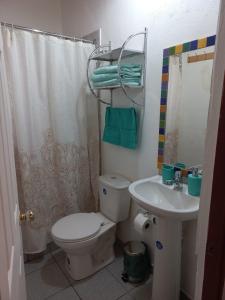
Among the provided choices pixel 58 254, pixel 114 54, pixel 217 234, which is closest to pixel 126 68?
pixel 114 54

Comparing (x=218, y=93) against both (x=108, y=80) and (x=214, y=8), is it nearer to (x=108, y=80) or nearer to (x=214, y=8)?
(x=214, y=8)

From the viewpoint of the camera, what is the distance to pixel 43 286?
1.77 m

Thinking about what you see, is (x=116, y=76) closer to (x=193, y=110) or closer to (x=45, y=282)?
(x=193, y=110)

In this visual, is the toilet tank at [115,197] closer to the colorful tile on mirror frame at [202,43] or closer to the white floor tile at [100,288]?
the white floor tile at [100,288]

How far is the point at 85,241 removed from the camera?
1657 millimetres

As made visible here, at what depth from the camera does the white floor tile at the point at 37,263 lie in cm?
195

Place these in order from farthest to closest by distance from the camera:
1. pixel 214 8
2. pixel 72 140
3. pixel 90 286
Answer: pixel 72 140, pixel 90 286, pixel 214 8

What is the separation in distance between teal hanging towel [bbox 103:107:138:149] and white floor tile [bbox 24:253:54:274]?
1255mm

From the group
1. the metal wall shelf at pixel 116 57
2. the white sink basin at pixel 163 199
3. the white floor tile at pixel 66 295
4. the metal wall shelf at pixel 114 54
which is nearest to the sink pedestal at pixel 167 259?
the white sink basin at pixel 163 199

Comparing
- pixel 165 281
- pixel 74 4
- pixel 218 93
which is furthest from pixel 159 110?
pixel 74 4

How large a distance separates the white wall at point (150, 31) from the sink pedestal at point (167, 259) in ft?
0.50

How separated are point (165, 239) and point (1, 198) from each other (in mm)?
1143

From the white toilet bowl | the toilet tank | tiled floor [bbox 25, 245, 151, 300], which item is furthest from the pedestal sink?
the white toilet bowl

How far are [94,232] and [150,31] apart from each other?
1.57m
